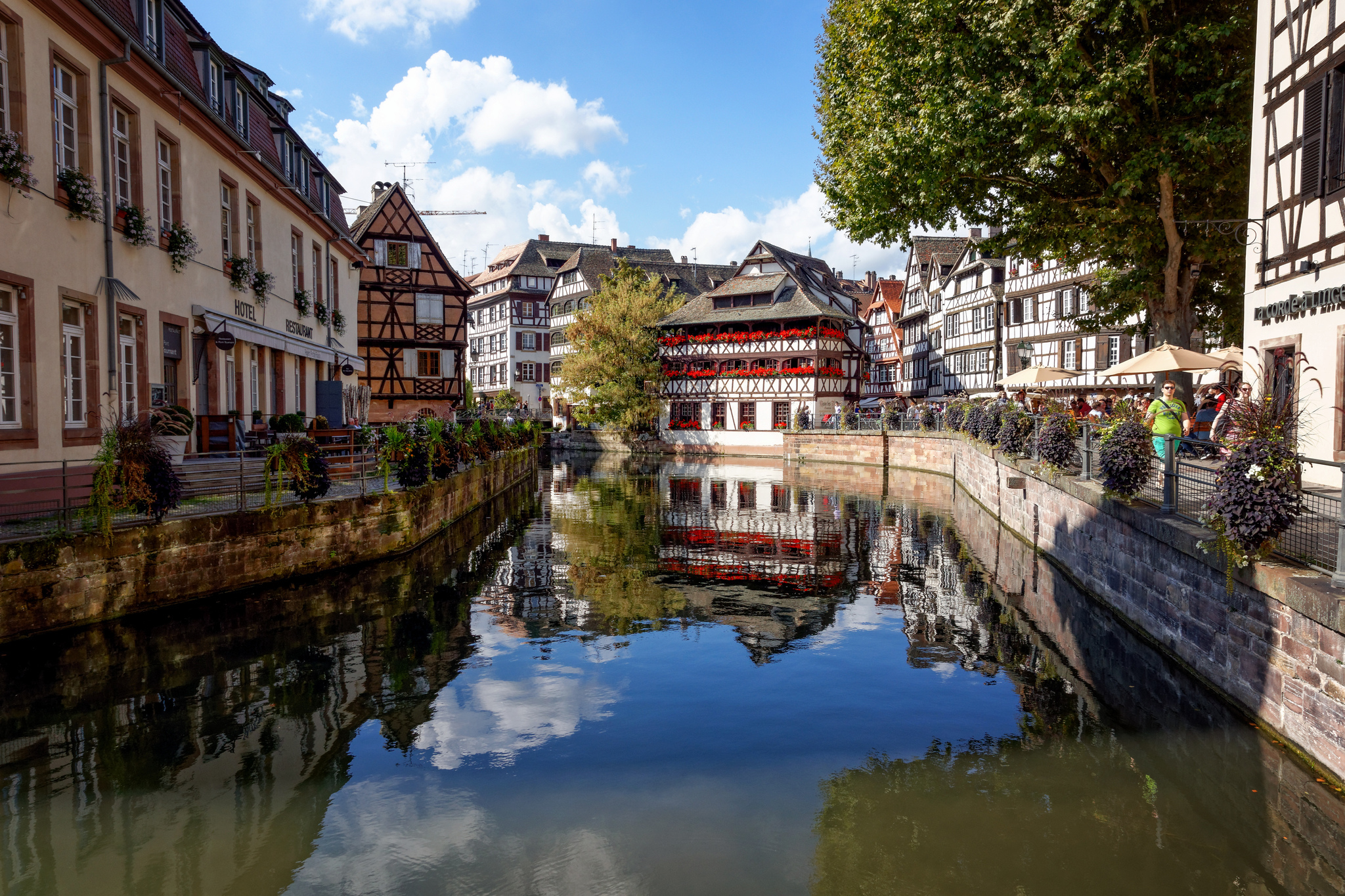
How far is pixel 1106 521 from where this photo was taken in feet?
38.3

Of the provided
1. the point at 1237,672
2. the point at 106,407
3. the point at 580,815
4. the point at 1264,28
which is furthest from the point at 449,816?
the point at 1264,28

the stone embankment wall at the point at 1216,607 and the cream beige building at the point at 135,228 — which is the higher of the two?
the cream beige building at the point at 135,228

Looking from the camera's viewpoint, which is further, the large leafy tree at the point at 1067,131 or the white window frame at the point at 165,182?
the large leafy tree at the point at 1067,131

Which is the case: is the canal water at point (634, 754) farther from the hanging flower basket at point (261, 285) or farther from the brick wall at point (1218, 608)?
the hanging flower basket at point (261, 285)

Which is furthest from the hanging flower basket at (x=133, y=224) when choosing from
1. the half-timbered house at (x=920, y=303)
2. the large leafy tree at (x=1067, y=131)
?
the half-timbered house at (x=920, y=303)

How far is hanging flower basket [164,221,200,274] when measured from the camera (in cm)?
1547

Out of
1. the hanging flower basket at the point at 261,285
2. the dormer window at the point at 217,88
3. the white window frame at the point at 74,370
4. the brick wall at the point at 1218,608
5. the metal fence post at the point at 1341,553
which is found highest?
the dormer window at the point at 217,88

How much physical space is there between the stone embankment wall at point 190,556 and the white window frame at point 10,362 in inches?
93.1

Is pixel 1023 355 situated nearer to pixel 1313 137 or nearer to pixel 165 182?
pixel 1313 137

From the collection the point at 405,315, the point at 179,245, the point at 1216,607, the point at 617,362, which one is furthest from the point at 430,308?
the point at 1216,607

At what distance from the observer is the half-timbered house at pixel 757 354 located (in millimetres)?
52125

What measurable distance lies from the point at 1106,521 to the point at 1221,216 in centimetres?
1052

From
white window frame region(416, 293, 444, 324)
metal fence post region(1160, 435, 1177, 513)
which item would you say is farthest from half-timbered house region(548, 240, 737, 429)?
metal fence post region(1160, 435, 1177, 513)

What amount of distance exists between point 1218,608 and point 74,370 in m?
13.9
